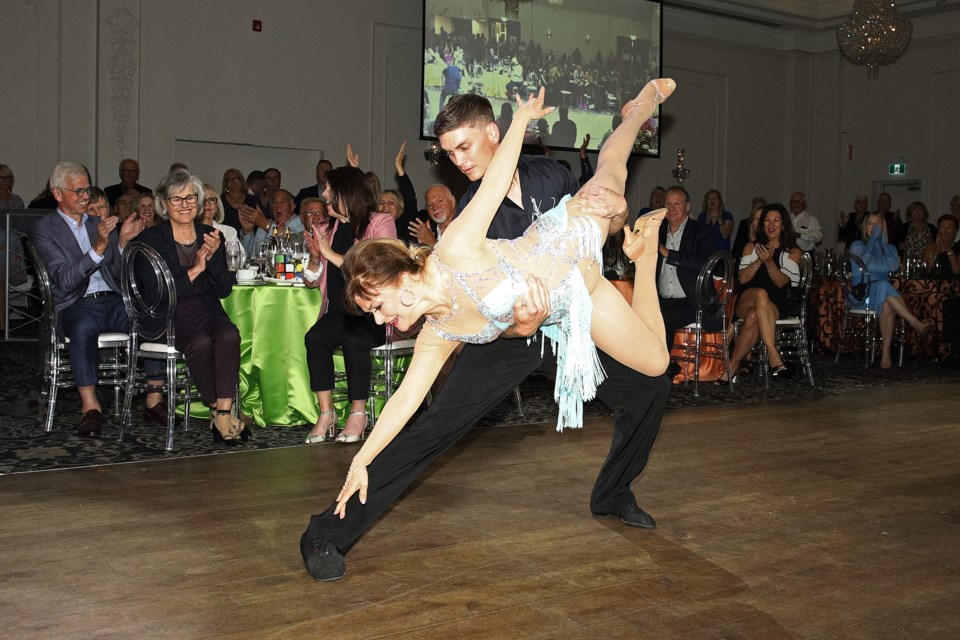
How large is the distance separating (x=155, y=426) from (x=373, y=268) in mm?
2832

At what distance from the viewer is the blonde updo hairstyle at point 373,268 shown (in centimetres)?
221

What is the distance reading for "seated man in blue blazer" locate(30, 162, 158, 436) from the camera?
4.47 metres

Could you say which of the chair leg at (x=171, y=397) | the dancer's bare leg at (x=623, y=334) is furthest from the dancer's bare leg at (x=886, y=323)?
the chair leg at (x=171, y=397)

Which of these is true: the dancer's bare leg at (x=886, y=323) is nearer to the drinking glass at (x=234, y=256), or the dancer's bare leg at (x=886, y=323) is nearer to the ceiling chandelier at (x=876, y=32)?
the ceiling chandelier at (x=876, y=32)

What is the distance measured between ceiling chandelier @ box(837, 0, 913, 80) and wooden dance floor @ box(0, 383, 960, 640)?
5.71 meters

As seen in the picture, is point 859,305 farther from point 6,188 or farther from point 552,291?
point 6,188

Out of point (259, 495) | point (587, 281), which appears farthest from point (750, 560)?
point (259, 495)

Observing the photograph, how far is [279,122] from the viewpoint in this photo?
993 cm

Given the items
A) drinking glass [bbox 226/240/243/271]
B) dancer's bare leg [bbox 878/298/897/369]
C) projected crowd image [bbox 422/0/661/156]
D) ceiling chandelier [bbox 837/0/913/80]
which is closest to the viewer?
drinking glass [bbox 226/240/243/271]

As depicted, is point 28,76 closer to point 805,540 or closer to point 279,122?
point 279,122

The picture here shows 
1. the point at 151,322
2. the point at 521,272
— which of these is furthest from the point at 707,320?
the point at 521,272

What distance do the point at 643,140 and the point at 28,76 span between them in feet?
22.7

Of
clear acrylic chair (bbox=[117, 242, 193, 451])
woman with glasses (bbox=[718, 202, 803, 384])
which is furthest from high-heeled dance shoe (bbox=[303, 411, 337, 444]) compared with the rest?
woman with glasses (bbox=[718, 202, 803, 384])

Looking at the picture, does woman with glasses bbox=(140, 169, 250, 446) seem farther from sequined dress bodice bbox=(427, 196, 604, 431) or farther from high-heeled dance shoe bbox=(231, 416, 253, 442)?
sequined dress bodice bbox=(427, 196, 604, 431)
